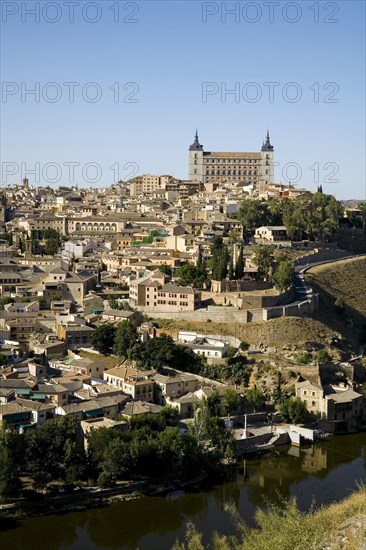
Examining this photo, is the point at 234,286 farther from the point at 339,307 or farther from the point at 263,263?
the point at 339,307

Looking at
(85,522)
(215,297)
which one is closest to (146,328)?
(215,297)

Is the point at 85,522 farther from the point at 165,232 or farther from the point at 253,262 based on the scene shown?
the point at 165,232

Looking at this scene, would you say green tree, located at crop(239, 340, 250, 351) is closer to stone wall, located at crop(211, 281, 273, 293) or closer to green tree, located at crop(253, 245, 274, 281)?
stone wall, located at crop(211, 281, 273, 293)

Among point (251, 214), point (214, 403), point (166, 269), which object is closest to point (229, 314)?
point (166, 269)

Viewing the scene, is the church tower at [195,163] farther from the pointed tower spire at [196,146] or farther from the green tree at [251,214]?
the green tree at [251,214]

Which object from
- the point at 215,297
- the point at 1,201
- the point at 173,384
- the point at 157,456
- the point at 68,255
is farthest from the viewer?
the point at 1,201

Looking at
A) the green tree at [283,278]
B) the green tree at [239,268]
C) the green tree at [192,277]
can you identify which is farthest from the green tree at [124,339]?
the green tree at [283,278]
